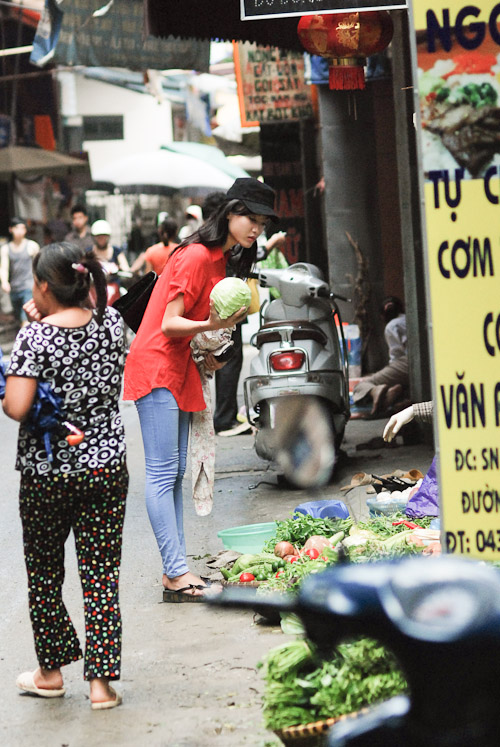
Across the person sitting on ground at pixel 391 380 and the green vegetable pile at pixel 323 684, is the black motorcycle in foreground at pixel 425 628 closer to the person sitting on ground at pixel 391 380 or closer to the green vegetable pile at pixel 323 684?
the green vegetable pile at pixel 323 684

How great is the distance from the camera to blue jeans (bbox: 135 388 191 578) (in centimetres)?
537

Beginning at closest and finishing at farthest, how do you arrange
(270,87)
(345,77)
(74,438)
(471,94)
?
1. (471,94)
2. (74,438)
3. (345,77)
4. (270,87)

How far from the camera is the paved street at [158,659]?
408 cm

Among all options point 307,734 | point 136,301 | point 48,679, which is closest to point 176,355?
point 136,301

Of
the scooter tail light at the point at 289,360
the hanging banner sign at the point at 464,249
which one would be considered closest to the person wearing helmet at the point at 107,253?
the scooter tail light at the point at 289,360

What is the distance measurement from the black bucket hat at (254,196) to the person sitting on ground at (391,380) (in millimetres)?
5488

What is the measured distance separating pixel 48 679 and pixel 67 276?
155 centimetres

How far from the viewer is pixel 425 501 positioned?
19.8 ft

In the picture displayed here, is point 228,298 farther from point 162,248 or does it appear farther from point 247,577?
point 162,248

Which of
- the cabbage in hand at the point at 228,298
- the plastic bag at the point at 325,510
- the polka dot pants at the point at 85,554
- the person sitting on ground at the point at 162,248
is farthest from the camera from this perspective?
the person sitting on ground at the point at 162,248

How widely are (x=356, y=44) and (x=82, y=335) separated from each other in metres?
4.25

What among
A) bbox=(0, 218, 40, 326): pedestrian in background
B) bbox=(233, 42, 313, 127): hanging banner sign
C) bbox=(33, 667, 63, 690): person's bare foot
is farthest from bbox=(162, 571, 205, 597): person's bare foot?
bbox=(0, 218, 40, 326): pedestrian in background

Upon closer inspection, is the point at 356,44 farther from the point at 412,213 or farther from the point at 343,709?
the point at 343,709

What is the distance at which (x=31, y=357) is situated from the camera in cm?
405
